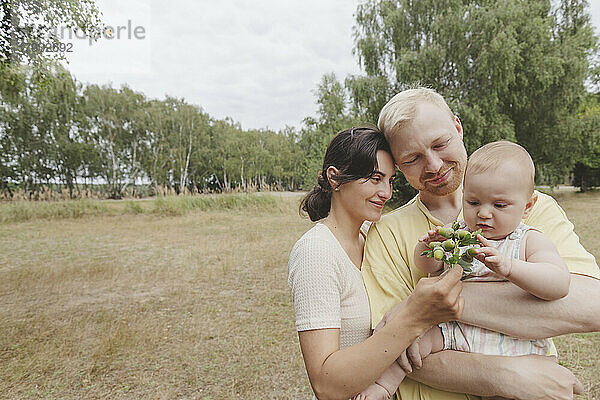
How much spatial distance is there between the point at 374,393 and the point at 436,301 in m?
0.40

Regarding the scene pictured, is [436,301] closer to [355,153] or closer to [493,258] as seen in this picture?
[493,258]

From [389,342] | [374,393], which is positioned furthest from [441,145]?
[374,393]

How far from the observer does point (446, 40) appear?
17344 millimetres

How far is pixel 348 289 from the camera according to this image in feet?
5.14

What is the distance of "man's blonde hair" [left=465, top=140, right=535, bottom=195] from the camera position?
1444 mm

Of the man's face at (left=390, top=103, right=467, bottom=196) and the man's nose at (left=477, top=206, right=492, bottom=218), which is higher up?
the man's face at (left=390, top=103, right=467, bottom=196)

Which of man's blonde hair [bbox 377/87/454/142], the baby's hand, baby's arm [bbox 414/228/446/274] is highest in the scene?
man's blonde hair [bbox 377/87/454/142]

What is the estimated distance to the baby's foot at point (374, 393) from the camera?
1.40 meters

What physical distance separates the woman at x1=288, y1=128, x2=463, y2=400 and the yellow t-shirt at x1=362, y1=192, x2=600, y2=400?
7 centimetres

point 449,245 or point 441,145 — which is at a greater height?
point 441,145

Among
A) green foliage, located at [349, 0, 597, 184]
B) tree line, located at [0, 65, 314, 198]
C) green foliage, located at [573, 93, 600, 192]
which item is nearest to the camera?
green foliage, located at [349, 0, 597, 184]

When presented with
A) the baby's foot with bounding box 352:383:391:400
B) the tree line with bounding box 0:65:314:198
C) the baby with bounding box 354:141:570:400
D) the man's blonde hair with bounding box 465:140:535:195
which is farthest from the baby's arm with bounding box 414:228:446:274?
the tree line with bounding box 0:65:314:198

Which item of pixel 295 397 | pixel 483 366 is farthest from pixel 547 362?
pixel 295 397

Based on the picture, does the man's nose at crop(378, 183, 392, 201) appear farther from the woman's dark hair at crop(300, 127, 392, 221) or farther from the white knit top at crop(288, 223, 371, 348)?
the white knit top at crop(288, 223, 371, 348)
